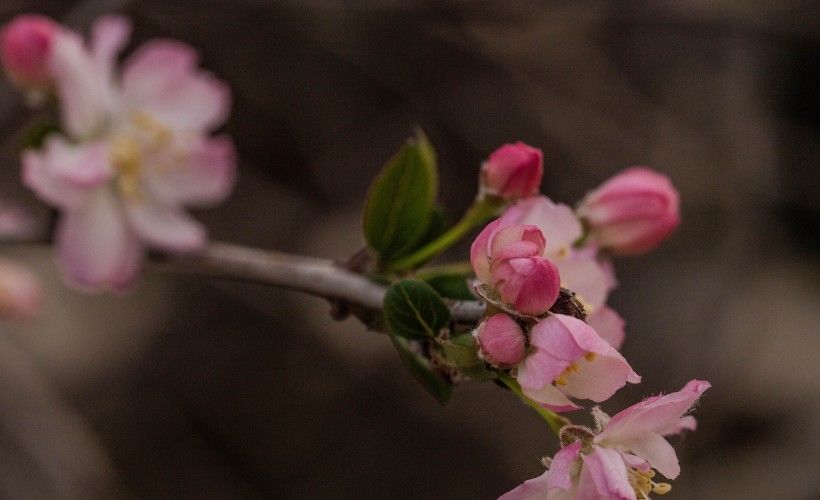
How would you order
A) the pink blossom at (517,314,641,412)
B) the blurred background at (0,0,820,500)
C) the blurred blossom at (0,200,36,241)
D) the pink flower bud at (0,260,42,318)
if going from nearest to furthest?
the pink blossom at (517,314,641,412)
the blurred blossom at (0,200,36,241)
the pink flower bud at (0,260,42,318)
the blurred background at (0,0,820,500)

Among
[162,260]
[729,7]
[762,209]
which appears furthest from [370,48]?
[162,260]

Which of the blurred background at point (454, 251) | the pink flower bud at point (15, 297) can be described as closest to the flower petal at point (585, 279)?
the pink flower bud at point (15, 297)

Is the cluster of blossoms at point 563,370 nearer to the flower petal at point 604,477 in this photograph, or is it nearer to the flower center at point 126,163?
the flower petal at point 604,477

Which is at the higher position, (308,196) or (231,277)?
(308,196)

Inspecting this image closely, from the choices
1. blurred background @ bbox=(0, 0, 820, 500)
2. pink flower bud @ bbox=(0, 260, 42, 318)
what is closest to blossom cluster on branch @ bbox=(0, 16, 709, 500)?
pink flower bud @ bbox=(0, 260, 42, 318)

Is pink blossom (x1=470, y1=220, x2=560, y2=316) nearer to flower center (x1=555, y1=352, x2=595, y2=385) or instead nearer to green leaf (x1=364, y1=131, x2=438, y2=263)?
flower center (x1=555, y1=352, x2=595, y2=385)

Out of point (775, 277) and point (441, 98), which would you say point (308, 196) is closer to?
point (441, 98)
